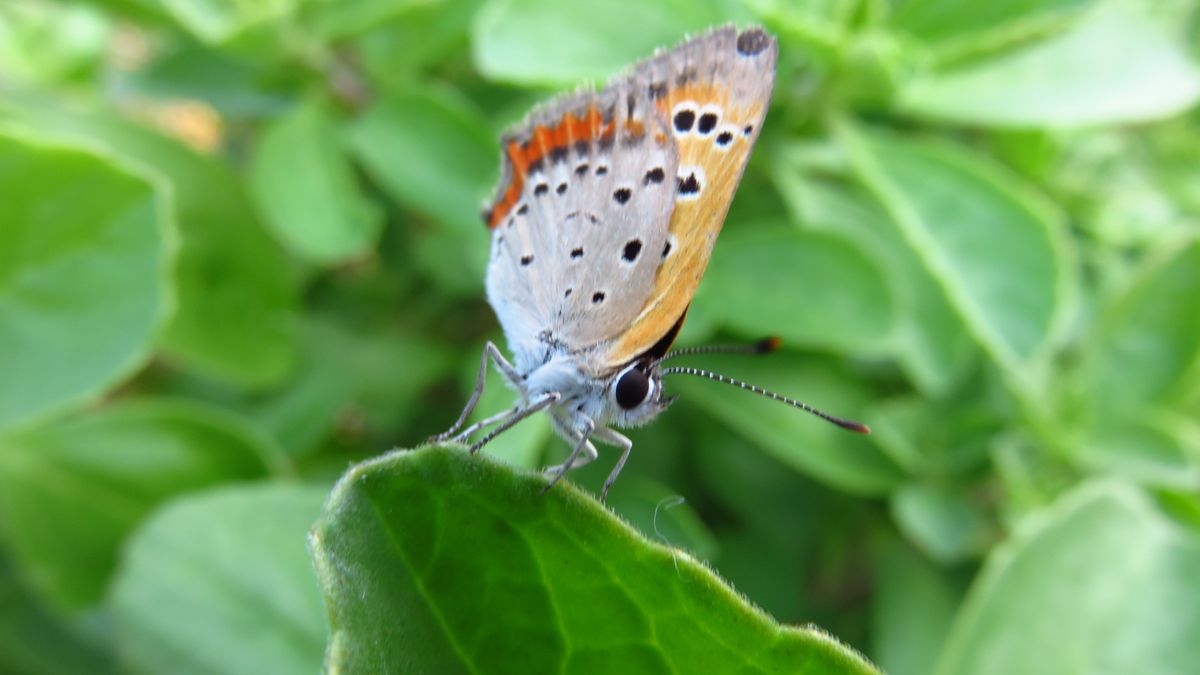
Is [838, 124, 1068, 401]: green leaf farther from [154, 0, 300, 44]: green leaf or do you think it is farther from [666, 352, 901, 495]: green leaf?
[154, 0, 300, 44]: green leaf

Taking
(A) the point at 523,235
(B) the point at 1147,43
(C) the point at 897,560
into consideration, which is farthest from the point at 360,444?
(B) the point at 1147,43

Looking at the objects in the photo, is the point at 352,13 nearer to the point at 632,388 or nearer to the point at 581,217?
the point at 581,217

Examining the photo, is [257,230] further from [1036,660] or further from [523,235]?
[1036,660]

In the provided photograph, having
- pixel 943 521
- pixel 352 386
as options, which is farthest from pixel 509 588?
pixel 352 386

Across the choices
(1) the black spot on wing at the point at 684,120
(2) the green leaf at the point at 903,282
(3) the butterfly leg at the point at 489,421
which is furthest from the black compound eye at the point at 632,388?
(2) the green leaf at the point at 903,282

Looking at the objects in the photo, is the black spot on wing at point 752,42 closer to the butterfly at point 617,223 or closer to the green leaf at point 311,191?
the butterfly at point 617,223

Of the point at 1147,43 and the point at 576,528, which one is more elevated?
the point at 1147,43
